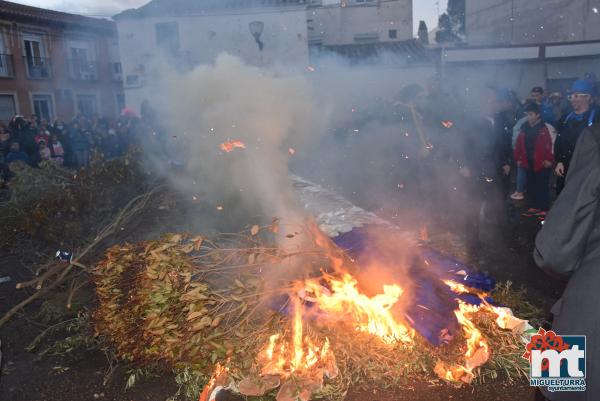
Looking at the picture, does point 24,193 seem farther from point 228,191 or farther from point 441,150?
point 441,150

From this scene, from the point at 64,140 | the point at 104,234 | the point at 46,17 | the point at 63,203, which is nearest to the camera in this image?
the point at 104,234

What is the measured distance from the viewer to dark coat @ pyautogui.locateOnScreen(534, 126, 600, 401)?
6.37 feet

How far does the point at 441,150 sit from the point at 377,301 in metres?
4.14

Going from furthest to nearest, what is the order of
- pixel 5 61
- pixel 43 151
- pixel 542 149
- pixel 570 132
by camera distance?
pixel 5 61, pixel 43 151, pixel 542 149, pixel 570 132

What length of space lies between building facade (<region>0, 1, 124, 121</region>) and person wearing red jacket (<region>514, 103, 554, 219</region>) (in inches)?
934

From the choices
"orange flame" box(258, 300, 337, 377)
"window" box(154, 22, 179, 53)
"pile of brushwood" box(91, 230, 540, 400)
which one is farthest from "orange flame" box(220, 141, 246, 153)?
"window" box(154, 22, 179, 53)

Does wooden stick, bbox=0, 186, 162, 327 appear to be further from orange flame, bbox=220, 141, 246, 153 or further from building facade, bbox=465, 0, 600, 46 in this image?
building facade, bbox=465, 0, 600, 46

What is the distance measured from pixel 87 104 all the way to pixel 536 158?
85.3 feet

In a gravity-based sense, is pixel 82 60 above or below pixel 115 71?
above

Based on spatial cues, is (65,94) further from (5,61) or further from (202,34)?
(202,34)

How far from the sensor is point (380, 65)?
19.3m

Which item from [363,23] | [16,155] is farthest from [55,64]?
[363,23]

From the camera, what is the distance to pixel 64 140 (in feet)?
41.5

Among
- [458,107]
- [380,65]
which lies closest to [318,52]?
[380,65]
